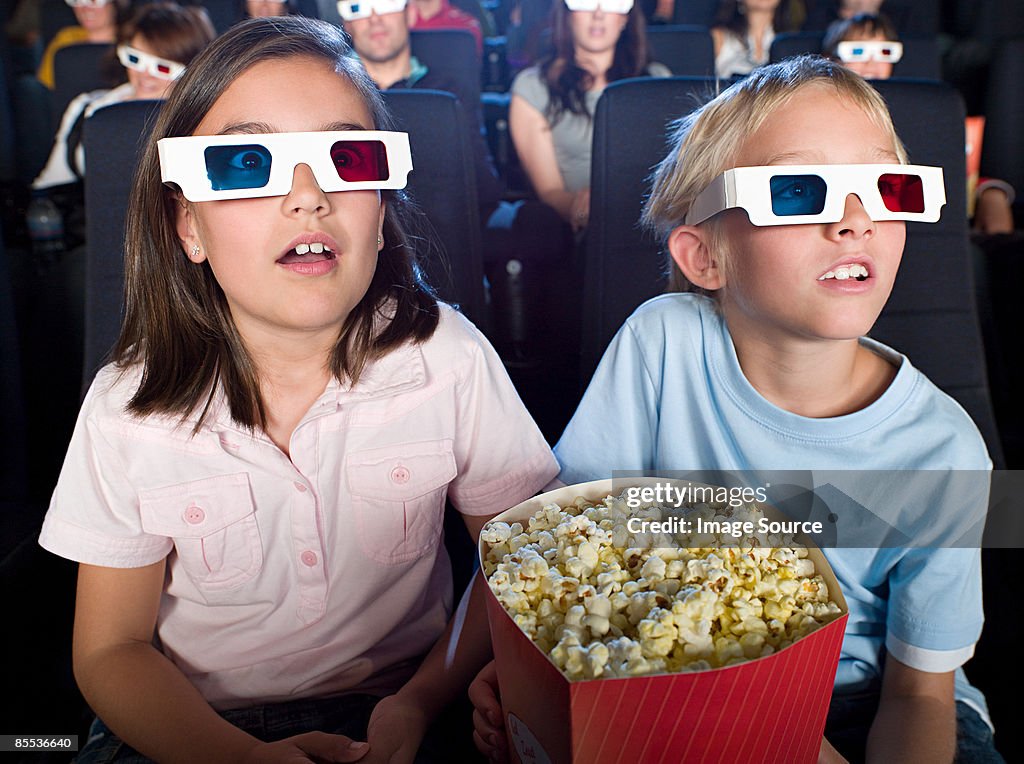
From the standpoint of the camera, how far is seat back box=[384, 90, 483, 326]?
4.17 ft

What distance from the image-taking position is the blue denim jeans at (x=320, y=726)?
2.93 ft

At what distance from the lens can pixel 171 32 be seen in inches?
97.2

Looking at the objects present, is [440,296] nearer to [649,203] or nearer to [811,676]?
[649,203]

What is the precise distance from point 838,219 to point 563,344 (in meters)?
0.85

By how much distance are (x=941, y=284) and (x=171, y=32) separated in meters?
2.20

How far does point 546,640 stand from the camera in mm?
572

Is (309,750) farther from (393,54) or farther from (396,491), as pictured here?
(393,54)

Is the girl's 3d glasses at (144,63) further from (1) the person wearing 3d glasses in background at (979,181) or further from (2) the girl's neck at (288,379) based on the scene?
(1) the person wearing 3d glasses in background at (979,181)

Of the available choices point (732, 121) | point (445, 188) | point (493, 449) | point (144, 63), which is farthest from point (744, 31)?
point (493, 449)

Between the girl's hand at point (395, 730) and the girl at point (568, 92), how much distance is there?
1996mm

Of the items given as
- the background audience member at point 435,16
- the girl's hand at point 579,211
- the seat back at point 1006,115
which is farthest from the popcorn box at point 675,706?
the background audience member at point 435,16

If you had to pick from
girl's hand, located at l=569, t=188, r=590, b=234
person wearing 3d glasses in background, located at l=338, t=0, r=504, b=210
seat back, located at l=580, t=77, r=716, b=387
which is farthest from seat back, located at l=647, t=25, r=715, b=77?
seat back, located at l=580, t=77, r=716, b=387

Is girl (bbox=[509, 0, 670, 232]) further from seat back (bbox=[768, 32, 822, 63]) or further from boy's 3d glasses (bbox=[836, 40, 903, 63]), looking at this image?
boy's 3d glasses (bbox=[836, 40, 903, 63])

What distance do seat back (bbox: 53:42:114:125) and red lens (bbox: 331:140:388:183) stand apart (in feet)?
9.42
